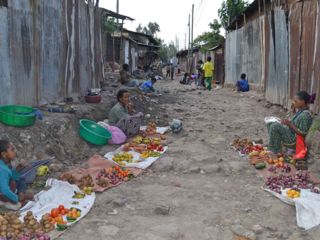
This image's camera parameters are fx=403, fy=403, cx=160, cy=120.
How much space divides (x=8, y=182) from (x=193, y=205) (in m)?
2.12

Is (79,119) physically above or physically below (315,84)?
below

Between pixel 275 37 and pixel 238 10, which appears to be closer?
pixel 275 37

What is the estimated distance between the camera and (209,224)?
13.8 ft

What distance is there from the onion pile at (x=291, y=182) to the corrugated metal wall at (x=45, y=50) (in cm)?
421

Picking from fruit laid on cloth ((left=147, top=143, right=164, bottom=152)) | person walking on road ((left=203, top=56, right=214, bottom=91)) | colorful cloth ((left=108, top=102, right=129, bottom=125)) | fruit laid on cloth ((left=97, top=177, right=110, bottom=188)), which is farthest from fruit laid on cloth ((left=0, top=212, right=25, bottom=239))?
person walking on road ((left=203, top=56, right=214, bottom=91))

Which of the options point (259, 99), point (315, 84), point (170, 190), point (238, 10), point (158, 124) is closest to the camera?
point (170, 190)

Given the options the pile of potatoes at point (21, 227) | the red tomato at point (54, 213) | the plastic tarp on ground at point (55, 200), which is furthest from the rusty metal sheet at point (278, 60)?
the pile of potatoes at point (21, 227)

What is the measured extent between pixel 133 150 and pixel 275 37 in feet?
19.3

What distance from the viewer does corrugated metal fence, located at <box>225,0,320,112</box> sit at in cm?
787

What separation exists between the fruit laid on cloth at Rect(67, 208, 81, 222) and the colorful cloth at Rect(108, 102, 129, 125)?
148 inches

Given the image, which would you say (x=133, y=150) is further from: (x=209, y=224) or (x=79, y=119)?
(x=209, y=224)

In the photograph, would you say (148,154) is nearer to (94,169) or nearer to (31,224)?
(94,169)

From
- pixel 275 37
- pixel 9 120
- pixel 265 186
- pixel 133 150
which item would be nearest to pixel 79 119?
pixel 133 150

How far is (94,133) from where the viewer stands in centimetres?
722
